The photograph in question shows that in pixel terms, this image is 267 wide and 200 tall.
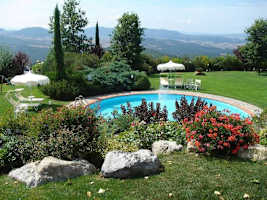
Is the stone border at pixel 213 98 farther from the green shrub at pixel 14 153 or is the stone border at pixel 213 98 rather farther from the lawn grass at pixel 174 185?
the green shrub at pixel 14 153

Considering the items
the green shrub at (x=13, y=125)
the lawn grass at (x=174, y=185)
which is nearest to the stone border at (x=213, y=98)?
the lawn grass at (x=174, y=185)

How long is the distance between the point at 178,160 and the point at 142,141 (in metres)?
1.31

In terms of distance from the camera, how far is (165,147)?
19.0 ft

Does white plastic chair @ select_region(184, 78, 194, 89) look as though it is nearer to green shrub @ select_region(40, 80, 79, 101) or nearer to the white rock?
green shrub @ select_region(40, 80, 79, 101)

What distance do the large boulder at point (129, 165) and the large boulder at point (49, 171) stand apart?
17.6 inches

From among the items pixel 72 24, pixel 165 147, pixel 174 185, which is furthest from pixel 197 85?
pixel 72 24

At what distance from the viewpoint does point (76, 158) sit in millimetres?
5023

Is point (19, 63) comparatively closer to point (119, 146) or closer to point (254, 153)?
point (119, 146)

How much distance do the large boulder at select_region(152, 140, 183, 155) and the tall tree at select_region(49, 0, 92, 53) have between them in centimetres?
2463

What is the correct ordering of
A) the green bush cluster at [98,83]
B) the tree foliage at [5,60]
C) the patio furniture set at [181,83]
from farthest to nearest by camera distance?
the tree foliage at [5,60] → the patio furniture set at [181,83] → the green bush cluster at [98,83]

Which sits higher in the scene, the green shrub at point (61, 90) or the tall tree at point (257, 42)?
the tall tree at point (257, 42)

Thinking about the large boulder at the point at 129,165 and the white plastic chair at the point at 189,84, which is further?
the white plastic chair at the point at 189,84

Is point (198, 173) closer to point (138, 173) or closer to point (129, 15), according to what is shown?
point (138, 173)

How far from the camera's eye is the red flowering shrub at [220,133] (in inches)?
201
